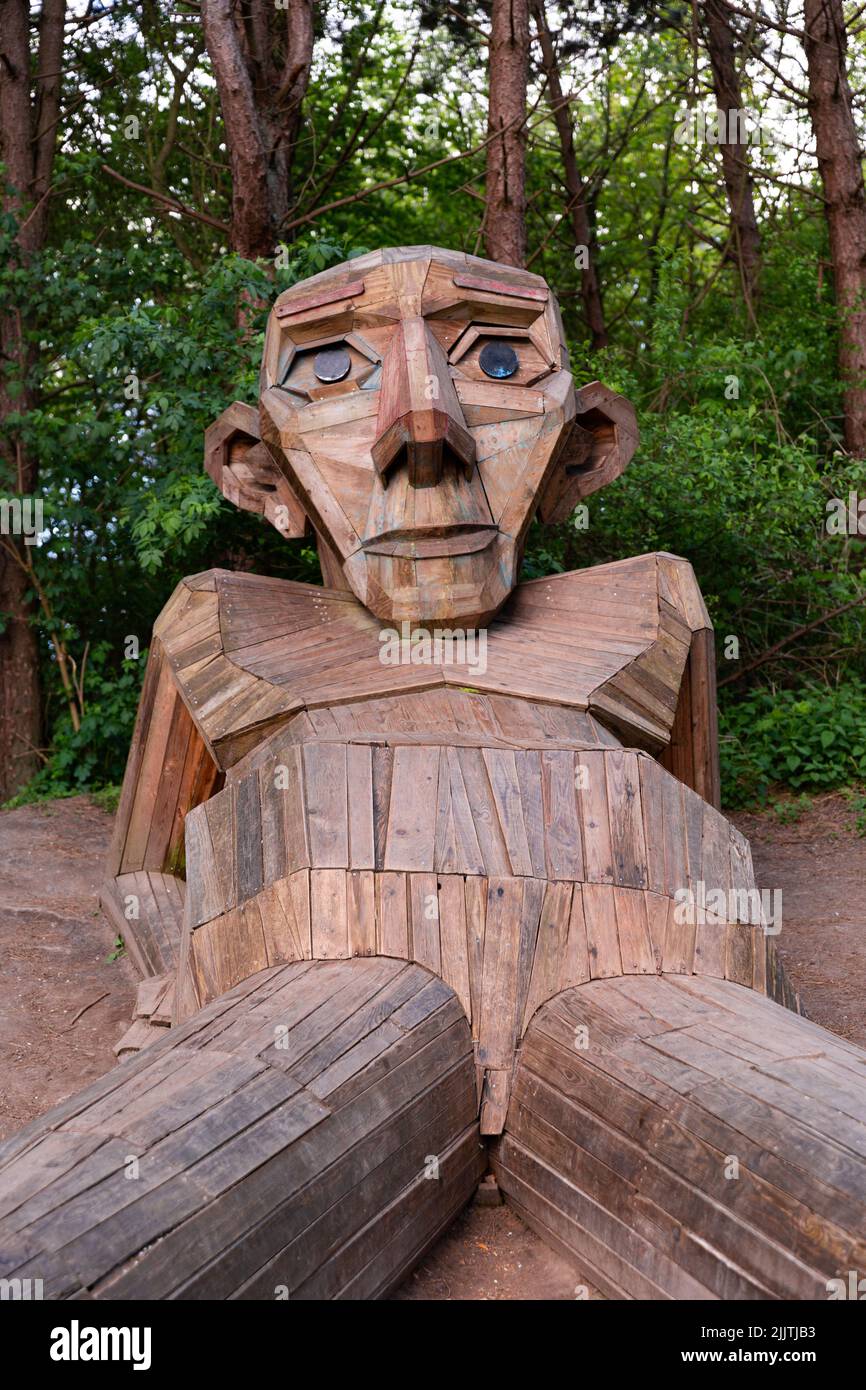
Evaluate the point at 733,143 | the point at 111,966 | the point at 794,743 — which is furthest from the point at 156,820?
the point at 733,143

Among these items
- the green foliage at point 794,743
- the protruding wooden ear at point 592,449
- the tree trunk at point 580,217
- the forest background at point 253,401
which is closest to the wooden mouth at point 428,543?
the protruding wooden ear at point 592,449

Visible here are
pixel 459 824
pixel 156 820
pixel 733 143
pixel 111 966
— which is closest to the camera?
pixel 459 824

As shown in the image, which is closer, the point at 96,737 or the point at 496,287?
the point at 496,287

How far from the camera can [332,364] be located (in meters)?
4.58

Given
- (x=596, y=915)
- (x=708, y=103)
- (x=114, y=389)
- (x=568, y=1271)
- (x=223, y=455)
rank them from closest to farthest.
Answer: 1. (x=568, y=1271)
2. (x=596, y=915)
3. (x=223, y=455)
4. (x=114, y=389)
5. (x=708, y=103)

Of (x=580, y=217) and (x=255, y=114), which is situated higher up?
(x=580, y=217)

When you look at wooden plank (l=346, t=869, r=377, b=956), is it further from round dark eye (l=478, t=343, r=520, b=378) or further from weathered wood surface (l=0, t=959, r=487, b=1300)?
round dark eye (l=478, t=343, r=520, b=378)

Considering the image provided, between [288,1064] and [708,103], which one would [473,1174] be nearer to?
[288,1064]

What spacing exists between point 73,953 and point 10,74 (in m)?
5.43

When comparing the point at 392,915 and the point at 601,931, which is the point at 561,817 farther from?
the point at 392,915

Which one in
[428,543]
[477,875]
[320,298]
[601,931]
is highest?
[320,298]

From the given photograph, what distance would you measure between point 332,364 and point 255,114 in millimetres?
3190
